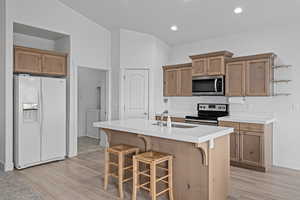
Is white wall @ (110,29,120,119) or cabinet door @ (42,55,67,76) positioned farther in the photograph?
white wall @ (110,29,120,119)

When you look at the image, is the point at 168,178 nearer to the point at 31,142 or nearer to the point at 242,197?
the point at 242,197

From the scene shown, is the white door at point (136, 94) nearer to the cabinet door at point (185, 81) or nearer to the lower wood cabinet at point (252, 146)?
the cabinet door at point (185, 81)

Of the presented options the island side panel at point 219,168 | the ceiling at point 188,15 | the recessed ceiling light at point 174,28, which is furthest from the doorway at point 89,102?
the island side panel at point 219,168

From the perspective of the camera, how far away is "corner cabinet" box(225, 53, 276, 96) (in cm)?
403

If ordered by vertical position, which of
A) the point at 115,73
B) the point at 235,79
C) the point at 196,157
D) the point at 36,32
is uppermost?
the point at 36,32

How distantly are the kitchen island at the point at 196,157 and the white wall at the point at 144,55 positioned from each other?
272cm

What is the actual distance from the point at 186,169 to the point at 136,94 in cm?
316

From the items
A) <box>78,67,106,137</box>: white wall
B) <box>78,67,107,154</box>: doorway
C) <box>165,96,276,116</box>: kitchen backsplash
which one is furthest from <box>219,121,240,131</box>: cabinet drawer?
<box>78,67,106,137</box>: white wall

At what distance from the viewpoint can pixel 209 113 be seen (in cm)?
505

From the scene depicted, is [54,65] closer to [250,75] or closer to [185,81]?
[185,81]

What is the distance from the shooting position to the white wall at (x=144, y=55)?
5.43m

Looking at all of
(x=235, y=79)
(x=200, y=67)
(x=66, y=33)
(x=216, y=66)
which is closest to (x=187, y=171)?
(x=235, y=79)

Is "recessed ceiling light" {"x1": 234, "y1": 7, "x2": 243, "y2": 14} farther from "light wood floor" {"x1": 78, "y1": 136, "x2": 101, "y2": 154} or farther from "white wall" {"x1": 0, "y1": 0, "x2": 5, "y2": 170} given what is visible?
"light wood floor" {"x1": 78, "y1": 136, "x2": 101, "y2": 154}

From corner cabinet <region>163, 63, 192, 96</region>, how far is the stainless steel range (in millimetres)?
492
